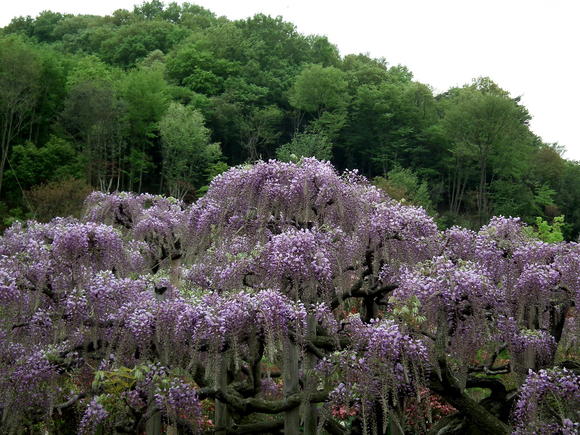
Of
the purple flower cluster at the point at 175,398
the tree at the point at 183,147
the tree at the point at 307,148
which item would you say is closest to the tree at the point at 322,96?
the tree at the point at 307,148

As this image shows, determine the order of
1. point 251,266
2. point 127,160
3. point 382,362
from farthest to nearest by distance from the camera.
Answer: point 127,160, point 251,266, point 382,362

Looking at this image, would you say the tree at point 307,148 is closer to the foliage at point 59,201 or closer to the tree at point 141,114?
the tree at point 141,114

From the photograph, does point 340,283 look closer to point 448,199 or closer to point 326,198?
point 326,198

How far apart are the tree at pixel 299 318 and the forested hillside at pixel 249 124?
19156 millimetres

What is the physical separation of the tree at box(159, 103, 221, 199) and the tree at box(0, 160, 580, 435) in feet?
89.9

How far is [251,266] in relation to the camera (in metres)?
6.42

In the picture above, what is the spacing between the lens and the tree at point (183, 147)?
3519cm

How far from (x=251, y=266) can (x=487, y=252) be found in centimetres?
303

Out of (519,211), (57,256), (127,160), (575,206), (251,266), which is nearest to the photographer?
(251,266)

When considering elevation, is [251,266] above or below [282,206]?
below

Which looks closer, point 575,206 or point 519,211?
point 519,211

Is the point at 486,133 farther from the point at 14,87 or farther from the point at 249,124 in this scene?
the point at 14,87

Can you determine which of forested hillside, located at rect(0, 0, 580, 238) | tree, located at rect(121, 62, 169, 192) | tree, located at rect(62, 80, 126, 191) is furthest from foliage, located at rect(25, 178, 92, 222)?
tree, located at rect(121, 62, 169, 192)

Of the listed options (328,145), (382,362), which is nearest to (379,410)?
(382,362)
